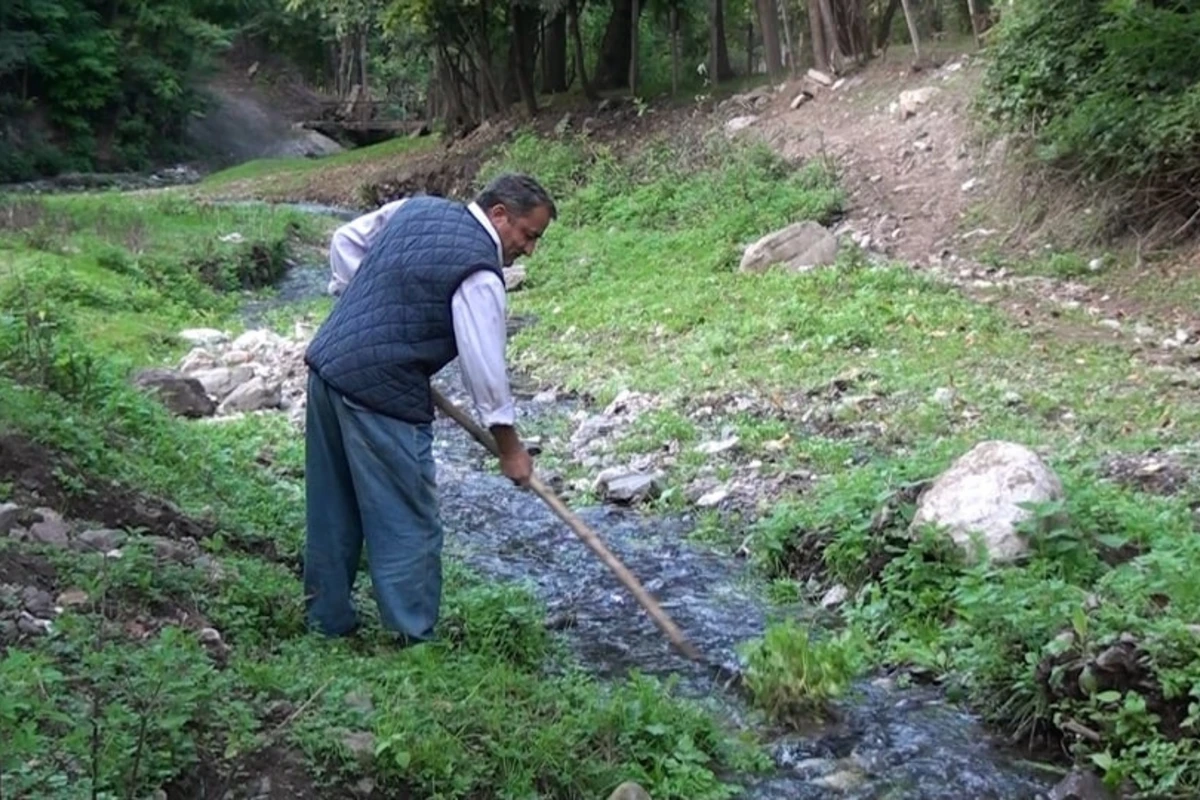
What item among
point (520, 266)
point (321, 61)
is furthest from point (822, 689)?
point (321, 61)

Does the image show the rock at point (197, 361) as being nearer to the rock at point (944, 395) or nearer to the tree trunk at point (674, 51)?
the rock at point (944, 395)

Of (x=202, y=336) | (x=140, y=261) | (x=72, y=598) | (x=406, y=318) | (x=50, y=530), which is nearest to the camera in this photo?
(x=72, y=598)

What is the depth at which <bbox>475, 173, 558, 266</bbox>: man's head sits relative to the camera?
510 centimetres

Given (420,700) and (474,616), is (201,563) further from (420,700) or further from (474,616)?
(420,700)

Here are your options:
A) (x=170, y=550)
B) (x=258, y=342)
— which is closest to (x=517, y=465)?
(x=170, y=550)

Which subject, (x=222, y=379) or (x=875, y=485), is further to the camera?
(x=222, y=379)

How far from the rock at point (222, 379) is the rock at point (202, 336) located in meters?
1.86

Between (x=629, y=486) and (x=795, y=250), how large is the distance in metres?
5.84

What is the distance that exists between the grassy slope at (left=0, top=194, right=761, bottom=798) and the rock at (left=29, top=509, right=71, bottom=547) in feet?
0.63

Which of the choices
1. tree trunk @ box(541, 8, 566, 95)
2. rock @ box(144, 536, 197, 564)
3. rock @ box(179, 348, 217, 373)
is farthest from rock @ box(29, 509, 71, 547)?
tree trunk @ box(541, 8, 566, 95)

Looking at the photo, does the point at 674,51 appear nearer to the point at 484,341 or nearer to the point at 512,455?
the point at 512,455

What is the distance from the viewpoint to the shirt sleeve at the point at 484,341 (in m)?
4.81

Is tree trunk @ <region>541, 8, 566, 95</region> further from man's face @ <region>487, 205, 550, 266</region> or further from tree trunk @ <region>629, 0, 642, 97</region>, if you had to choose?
man's face @ <region>487, 205, 550, 266</region>

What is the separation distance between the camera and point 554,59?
2914cm
